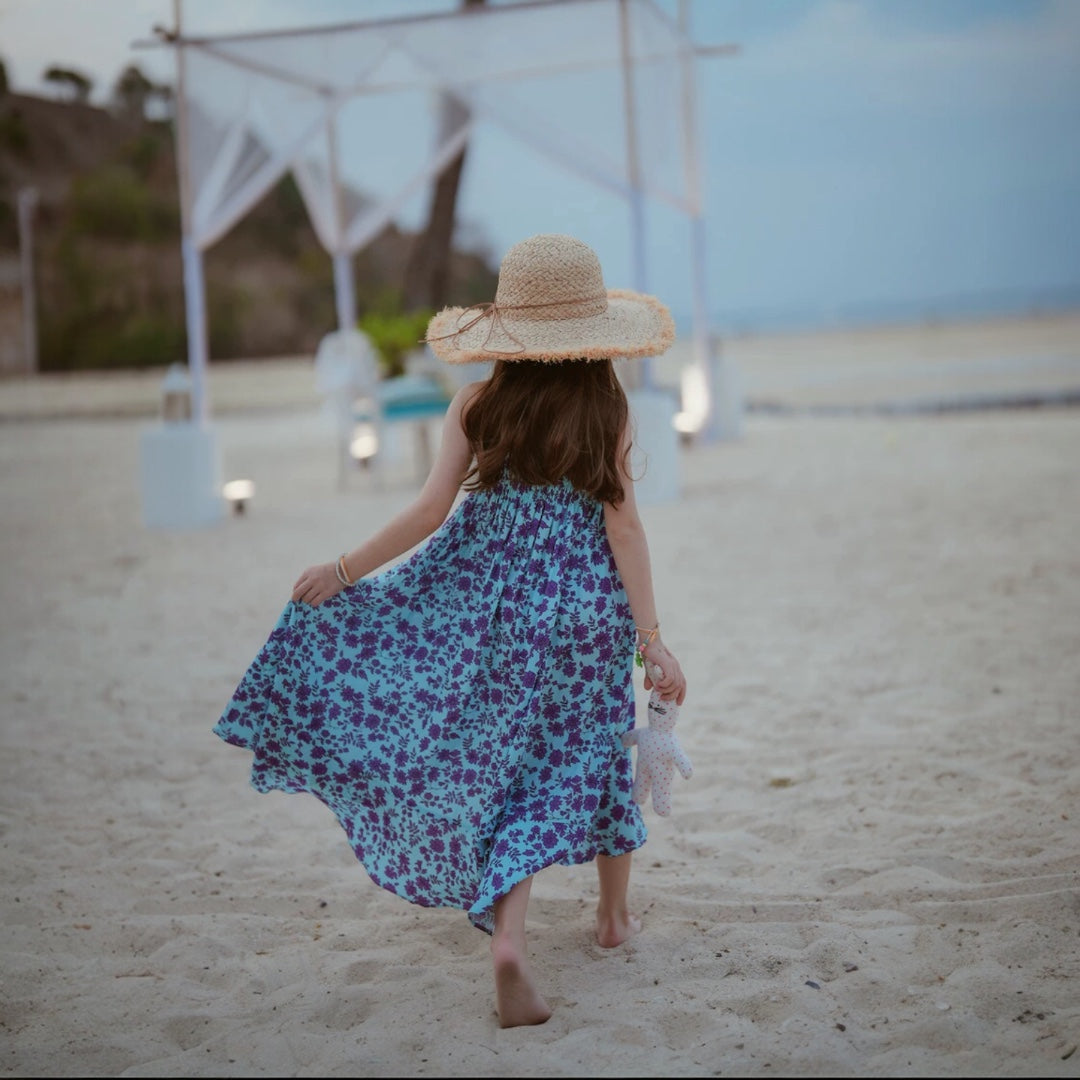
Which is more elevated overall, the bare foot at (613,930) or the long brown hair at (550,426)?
the long brown hair at (550,426)

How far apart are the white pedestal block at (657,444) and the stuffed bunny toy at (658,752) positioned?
4.30m

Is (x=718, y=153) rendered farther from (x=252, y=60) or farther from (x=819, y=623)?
(x=819, y=623)

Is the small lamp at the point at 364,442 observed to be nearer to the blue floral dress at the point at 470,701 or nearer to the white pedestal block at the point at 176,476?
the white pedestal block at the point at 176,476

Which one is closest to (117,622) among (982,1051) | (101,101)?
(982,1051)

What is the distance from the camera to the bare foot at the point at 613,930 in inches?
84.1

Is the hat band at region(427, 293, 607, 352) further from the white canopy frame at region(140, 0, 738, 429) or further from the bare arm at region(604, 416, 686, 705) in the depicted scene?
the white canopy frame at region(140, 0, 738, 429)

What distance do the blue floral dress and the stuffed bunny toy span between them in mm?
41

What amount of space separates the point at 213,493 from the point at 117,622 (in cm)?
234

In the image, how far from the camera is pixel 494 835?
199cm

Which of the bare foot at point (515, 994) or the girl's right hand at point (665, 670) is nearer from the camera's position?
the bare foot at point (515, 994)

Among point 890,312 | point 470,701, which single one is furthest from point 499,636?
point 890,312

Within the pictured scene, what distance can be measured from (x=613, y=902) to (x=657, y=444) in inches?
186

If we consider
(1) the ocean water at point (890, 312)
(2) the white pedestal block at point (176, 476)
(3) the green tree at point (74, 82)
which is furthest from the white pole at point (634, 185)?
(1) the ocean water at point (890, 312)

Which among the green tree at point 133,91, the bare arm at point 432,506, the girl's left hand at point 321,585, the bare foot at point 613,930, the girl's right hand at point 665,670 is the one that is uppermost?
the green tree at point 133,91
